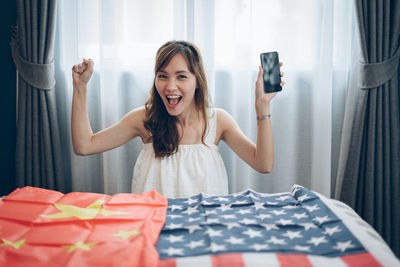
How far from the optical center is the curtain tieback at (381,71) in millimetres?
1833

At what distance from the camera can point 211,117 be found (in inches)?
67.8

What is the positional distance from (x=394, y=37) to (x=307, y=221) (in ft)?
4.40

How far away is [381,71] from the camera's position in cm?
183

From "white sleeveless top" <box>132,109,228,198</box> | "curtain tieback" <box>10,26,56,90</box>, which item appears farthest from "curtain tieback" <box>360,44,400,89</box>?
"curtain tieback" <box>10,26,56,90</box>

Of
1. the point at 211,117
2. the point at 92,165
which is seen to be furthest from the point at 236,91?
the point at 92,165

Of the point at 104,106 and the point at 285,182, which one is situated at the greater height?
the point at 104,106

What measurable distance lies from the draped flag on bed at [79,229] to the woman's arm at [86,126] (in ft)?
1.59

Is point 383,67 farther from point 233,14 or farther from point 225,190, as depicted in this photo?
point 225,190

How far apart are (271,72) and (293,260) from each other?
0.86 metres

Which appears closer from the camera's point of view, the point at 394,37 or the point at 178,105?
the point at 178,105

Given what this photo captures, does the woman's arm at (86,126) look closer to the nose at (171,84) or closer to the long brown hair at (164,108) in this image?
the long brown hair at (164,108)

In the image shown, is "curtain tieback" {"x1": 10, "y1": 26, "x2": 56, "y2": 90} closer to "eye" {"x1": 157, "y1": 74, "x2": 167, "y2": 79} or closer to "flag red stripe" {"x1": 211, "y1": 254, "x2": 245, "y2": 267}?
"eye" {"x1": 157, "y1": 74, "x2": 167, "y2": 79}

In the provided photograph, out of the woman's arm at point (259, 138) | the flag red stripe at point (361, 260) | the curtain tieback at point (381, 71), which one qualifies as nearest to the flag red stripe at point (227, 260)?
the flag red stripe at point (361, 260)

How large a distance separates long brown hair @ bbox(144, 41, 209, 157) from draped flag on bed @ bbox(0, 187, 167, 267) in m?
0.48
